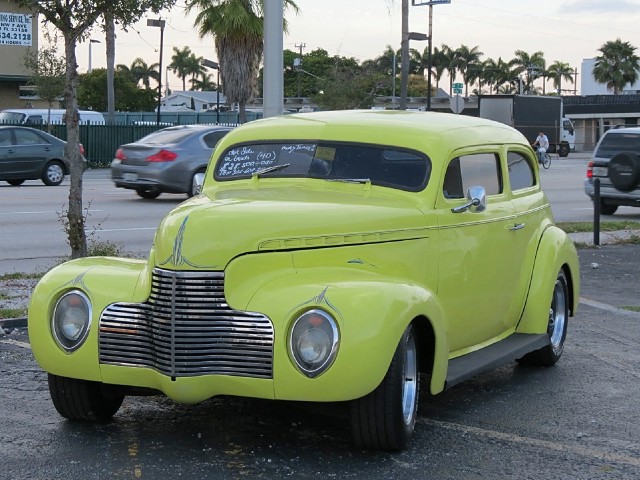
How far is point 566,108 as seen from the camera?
274 ft

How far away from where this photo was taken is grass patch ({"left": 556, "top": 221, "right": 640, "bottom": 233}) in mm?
17891

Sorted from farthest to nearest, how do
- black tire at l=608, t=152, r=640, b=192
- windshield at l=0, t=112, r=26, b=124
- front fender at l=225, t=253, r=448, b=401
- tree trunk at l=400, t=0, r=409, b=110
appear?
windshield at l=0, t=112, r=26, b=124, tree trunk at l=400, t=0, r=409, b=110, black tire at l=608, t=152, r=640, b=192, front fender at l=225, t=253, r=448, b=401

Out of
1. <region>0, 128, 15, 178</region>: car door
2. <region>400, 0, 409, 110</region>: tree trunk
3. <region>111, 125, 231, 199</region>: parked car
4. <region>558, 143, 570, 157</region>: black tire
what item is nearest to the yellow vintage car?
<region>111, 125, 231, 199</region>: parked car

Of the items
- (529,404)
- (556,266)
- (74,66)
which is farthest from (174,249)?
(74,66)

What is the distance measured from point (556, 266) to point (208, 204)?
2.84 m

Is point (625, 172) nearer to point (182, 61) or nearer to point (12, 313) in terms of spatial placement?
point (12, 313)

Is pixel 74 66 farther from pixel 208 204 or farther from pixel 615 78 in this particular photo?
pixel 615 78

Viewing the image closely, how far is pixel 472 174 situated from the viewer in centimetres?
718

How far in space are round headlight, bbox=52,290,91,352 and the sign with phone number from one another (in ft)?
138

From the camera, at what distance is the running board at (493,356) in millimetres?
6275

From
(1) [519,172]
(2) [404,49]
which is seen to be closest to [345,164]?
(1) [519,172]

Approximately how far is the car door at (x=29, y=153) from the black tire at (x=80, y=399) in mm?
21302

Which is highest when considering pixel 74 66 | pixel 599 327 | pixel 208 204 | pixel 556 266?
pixel 74 66

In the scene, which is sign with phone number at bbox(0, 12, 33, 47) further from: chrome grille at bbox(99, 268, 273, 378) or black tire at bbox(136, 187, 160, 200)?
chrome grille at bbox(99, 268, 273, 378)
